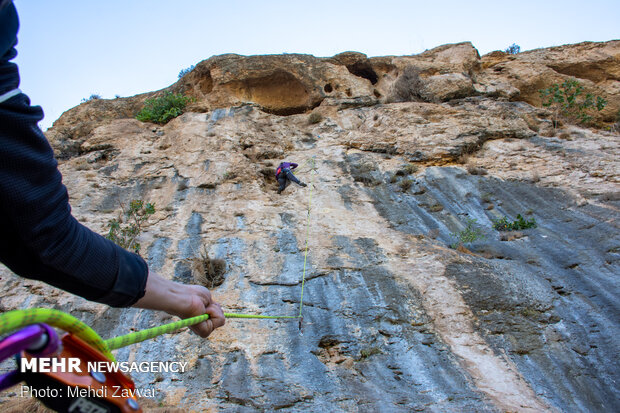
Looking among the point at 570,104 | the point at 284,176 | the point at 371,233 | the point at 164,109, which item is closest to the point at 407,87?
the point at 570,104

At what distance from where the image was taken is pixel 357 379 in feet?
15.8

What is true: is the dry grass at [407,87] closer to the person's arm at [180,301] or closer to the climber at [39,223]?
the person's arm at [180,301]

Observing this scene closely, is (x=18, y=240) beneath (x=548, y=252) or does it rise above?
above

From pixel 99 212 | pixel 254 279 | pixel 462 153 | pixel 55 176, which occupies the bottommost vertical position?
pixel 254 279

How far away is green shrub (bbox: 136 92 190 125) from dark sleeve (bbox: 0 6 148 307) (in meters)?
13.5

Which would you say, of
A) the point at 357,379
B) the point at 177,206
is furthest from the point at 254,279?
the point at 177,206

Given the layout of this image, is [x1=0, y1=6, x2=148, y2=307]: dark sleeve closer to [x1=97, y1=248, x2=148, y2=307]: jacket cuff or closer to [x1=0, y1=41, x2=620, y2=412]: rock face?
[x1=97, y1=248, x2=148, y2=307]: jacket cuff

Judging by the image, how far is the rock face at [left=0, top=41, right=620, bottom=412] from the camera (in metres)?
4.85

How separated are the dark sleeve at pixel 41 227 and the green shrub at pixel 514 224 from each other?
8503 millimetres

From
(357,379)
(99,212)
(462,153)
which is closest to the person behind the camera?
(357,379)

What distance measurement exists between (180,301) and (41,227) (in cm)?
79

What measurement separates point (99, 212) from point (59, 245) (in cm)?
883

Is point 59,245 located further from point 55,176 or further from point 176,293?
point 176,293

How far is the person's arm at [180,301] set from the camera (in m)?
1.73
